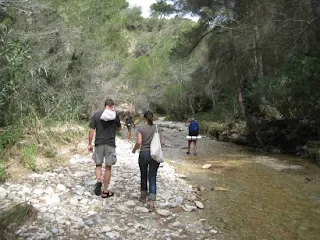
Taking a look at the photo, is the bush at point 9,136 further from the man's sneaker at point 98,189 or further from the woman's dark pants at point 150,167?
the woman's dark pants at point 150,167

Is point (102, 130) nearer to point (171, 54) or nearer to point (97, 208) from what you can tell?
point (97, 208)

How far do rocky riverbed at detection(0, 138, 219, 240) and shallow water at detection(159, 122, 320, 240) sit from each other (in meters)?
0.52

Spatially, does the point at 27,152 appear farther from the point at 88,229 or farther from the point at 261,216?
the point at 261,216

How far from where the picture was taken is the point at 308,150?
1480cm

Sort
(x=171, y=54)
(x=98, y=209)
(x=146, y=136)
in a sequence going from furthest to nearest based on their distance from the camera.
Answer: (x=171, y=54) → (x=146, y=136) → (x=98, y=209)

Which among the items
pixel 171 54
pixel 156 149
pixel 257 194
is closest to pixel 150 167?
pixel 156 149

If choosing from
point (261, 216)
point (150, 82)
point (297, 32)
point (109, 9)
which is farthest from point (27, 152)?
point (150, 82)

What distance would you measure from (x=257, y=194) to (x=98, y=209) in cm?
410

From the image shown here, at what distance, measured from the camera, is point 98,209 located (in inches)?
272

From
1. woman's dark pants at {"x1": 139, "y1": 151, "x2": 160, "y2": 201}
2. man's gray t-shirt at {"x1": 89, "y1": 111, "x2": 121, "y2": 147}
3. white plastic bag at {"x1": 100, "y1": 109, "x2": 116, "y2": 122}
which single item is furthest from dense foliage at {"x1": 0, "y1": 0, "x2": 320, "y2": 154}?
woman's dark pants at {"x1": 139, "y1": 151, "x2": 160, "y2": 201}

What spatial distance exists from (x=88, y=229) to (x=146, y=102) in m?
52.2

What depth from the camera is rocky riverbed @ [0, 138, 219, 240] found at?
5.95 m

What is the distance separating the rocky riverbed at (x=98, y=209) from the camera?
595cm

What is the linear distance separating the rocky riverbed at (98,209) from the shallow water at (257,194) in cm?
52
